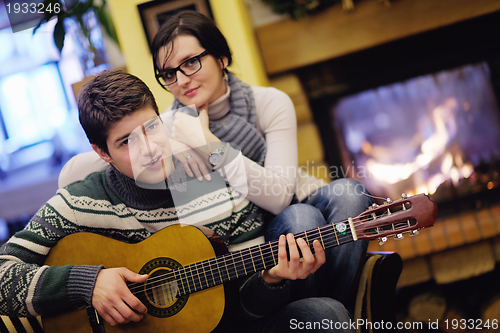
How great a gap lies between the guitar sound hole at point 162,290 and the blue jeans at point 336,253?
252mm

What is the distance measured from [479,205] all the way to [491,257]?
8.8 inches

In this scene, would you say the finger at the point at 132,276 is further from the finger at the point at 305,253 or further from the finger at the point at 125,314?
the finger at the point at 305,253

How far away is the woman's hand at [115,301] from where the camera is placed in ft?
2.31

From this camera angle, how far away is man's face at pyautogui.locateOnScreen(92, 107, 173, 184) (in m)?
0.75

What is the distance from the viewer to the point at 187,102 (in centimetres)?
89

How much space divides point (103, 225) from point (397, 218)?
64cm

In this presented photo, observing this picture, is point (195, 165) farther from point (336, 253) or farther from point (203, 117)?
point (336, 253)

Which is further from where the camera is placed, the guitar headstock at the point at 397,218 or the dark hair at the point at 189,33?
the dark hair at the point at 189,33

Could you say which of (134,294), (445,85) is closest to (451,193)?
(445,85)

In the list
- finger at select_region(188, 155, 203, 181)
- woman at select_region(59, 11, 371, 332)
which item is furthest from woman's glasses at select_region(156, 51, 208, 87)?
finger at select_region(188, 155, 203, 181)

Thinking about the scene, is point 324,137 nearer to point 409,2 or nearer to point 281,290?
point 409,2

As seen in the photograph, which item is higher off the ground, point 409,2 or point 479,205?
point 409,2

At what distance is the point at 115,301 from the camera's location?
703mm

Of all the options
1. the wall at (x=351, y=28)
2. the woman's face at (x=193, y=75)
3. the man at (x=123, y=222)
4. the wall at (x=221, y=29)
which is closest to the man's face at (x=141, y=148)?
the man at (x=123, y=222)
